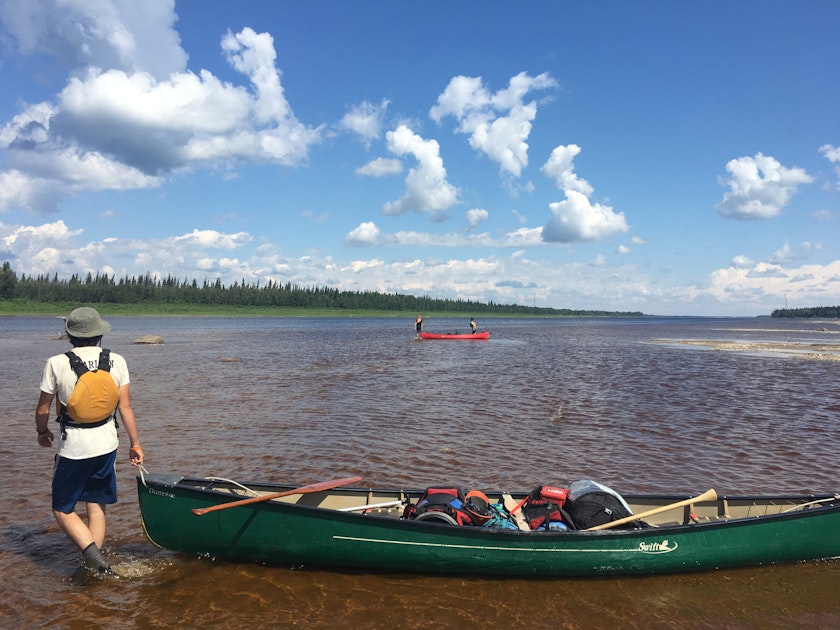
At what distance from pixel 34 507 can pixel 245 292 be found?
178096 mm

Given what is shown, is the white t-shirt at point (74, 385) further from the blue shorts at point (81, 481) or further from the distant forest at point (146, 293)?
the distant forest at point (146, 293)

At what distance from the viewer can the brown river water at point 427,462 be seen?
21.3 feet

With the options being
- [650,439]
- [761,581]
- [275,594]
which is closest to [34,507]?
Result: [275,594]

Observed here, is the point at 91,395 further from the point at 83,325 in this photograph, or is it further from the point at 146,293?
the point at 146,293

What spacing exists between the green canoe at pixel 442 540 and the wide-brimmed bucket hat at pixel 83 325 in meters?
1.98

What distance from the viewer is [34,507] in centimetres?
914

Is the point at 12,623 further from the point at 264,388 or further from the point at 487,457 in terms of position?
the point at 264,388

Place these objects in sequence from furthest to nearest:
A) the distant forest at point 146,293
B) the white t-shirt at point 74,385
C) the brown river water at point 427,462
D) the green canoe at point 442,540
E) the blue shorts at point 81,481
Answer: the distant forest at point 146,293 → the green canoe at point 442,540 → the brown river water at point 427,462 → the blue shorts at point 81,481 → the white t-shirt at point 74,385

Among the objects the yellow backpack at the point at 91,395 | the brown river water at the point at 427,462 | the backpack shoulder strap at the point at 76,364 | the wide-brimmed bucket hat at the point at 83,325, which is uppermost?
the wide-brimmed bucket hat at the point at 83,325

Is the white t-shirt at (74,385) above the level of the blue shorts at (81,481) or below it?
above

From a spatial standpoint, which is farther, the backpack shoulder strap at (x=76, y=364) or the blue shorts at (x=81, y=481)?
the blue shorts at (x=81, y=481)

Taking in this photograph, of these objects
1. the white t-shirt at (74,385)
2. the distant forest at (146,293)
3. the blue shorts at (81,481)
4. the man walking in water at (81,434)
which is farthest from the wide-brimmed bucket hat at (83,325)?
the distant forest at (146,293)

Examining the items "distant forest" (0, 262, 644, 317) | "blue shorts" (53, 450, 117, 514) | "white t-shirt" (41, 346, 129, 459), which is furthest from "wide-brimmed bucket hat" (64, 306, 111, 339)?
"distant forest" (0, 262, 644, 317)

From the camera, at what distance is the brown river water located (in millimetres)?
6484
